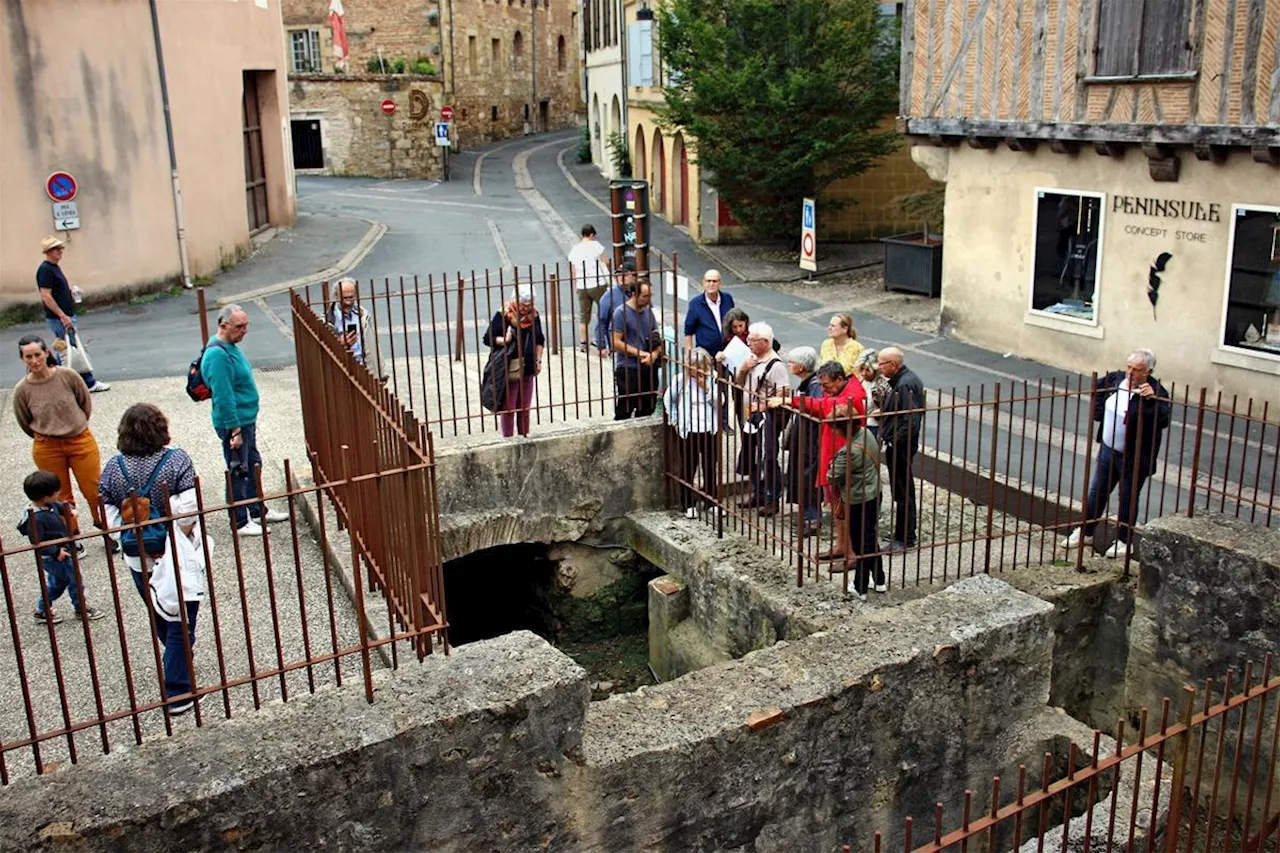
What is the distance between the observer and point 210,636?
6.54m

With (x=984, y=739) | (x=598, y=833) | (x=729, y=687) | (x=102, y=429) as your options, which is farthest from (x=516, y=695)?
(x=102, y=429)

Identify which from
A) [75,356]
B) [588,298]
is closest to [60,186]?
[75,356]

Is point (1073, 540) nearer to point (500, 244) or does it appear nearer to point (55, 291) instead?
point (55, 291)

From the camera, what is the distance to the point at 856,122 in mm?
20875

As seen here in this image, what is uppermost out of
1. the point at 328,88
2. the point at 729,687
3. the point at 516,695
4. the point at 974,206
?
the point at 328,88

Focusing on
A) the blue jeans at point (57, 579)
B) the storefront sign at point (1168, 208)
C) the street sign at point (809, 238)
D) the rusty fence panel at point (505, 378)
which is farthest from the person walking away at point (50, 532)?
the street sign at point (809, 238)

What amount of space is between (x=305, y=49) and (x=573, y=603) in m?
38.4

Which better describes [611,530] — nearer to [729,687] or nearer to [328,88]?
[729,687]

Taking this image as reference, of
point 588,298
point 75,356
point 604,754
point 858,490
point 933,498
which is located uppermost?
point 588,298

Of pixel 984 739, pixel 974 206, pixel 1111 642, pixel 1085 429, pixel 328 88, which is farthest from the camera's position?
pixel 328 88

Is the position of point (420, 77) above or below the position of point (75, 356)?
above

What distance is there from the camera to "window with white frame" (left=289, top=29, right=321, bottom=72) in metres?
42.8

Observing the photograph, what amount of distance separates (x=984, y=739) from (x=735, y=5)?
1697 centimetres

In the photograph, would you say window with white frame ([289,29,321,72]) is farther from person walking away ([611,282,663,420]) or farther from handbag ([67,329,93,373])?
person walking away ([611,282,663,420])
